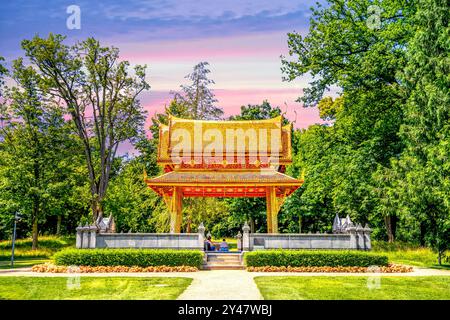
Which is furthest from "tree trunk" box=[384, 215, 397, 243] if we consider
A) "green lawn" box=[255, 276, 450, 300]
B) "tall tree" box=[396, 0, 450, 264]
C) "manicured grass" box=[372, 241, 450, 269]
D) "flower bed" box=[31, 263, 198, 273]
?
"flower bed" box=[31, 263, 198, 273]

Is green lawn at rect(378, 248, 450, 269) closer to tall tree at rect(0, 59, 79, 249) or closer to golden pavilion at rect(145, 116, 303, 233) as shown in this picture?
golden pavilion at rect(145, 116, 303, 233)

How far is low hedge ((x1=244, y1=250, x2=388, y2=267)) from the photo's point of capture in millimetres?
19109

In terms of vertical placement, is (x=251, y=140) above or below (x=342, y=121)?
below

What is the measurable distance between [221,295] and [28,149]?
100 ft

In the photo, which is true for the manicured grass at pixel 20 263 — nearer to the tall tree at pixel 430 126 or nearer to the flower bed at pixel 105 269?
the flower bed at pixel 105 269

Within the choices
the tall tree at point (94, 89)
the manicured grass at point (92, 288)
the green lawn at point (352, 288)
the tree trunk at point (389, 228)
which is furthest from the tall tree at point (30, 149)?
the tree trunk at point (389, 228)

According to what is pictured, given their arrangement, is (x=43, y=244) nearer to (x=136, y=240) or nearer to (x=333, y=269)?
(x=136, y=240)

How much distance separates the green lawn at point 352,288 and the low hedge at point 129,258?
5024 millimetres

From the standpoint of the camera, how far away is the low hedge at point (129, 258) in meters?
18.9

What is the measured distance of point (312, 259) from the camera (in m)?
19.2
